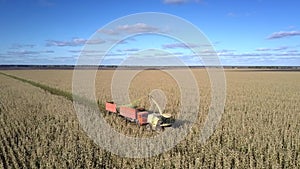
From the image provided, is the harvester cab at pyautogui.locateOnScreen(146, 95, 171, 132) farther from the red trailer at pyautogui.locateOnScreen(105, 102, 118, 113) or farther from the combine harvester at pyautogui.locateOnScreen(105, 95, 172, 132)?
the red trailer at pyautogui.locateOnScreen(105, 102, 118, 113)

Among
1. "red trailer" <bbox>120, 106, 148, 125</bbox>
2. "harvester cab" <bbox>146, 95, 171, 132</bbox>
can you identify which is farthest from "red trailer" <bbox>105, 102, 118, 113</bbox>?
"harvester cab" <bbox>146, 95, 171, 132</bbox>

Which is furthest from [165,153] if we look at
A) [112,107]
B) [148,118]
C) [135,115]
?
[112,107]

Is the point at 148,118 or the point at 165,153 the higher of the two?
the point at 148,118

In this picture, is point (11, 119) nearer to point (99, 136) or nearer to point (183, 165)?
point (99, 136)

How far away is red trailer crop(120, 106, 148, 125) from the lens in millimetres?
10195

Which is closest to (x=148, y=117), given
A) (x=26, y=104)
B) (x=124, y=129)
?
(x=124, y=129)

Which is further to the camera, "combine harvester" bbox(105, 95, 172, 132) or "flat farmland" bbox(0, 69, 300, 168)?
"combine harvester" bbox(105, 95, 172, 132)

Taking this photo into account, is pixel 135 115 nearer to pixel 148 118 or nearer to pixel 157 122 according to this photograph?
pixel 148 118

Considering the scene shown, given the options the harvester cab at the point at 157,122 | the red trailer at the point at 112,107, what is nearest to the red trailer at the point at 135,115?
the harvester cab at the point at 157,122

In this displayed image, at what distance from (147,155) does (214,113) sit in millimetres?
6509

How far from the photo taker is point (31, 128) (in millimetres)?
10477

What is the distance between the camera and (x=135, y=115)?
10.6 metres

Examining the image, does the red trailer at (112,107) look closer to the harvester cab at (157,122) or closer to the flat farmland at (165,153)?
the flat farmland at (165,153)

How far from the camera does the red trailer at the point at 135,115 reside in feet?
33.4
